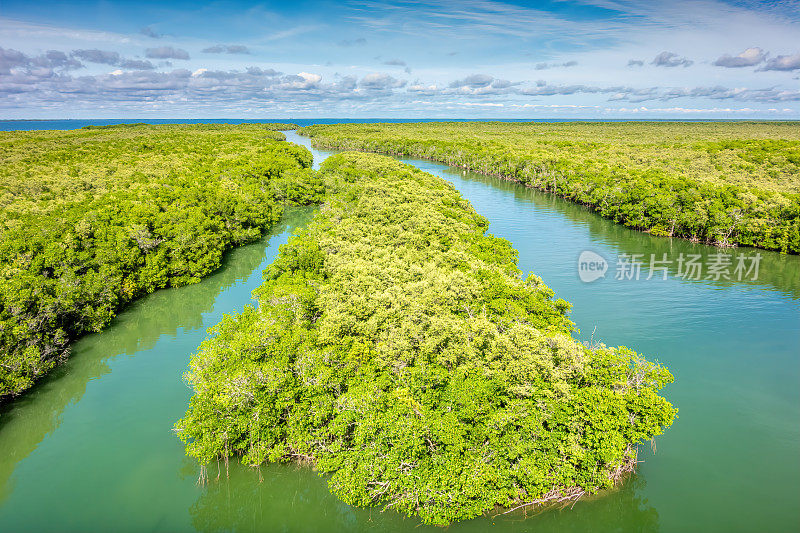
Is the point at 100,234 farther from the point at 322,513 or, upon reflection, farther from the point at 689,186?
the point at 689,186

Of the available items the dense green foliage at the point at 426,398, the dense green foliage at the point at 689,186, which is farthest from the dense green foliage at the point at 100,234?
the dense green foliage at the point at 689,186

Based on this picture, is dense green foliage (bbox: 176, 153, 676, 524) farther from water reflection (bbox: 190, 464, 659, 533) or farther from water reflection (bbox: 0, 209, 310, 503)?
water reflection (bbox: 0, 209, 310, 503)

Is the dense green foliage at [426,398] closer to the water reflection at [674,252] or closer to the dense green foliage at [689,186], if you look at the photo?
the water reflection at [674,252]

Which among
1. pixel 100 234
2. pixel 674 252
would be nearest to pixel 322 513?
pixel 100 234

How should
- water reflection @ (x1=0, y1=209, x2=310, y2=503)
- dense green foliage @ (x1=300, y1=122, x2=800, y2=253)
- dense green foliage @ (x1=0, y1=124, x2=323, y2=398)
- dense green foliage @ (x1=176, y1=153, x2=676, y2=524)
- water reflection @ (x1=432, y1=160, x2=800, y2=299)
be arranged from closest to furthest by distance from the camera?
dense green foliage @ (x1=176, y1=153, x2=676, y2=524) < water reflection @ (x1=0, y1=209, x2=310, y2=503) < dense green foliage @ (x1=0, y1=124, x2=323, y2=398) < water reflection @ (x1=432, y1=160, x2=800, y2=299) < dense green foliage @ (x1=300, y1=122, x2=800, y2=253)

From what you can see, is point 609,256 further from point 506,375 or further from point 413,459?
point 413,459

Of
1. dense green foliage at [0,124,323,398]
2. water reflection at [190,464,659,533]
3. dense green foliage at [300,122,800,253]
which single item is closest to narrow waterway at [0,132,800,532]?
water reflection at [190,464,659,533]

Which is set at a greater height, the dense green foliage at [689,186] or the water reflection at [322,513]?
the dense green foliage at [689,186]
